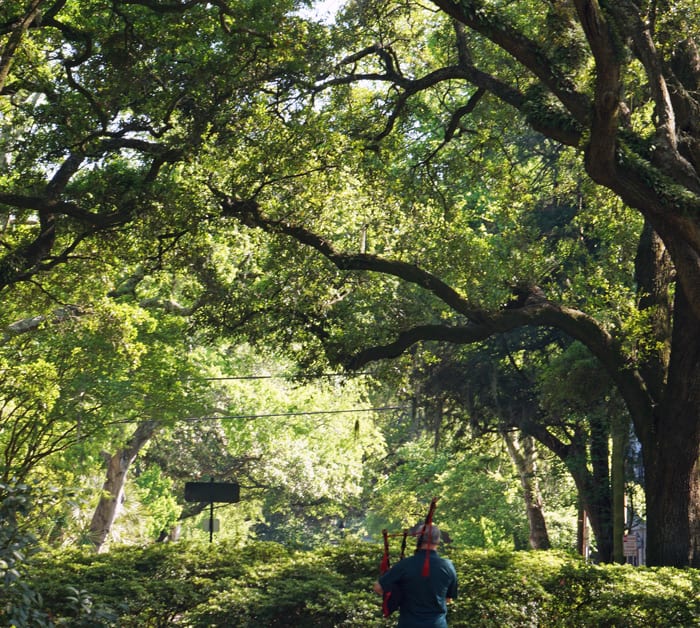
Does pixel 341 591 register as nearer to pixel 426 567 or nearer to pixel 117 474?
pixel 426 567

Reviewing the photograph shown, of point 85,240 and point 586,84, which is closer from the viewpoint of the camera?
point 586,84

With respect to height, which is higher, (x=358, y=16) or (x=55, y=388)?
(x=358, y=16)

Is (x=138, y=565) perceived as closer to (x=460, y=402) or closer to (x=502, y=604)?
(x=502, y=604)

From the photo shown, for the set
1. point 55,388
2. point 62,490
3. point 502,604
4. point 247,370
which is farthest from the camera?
point 247,370

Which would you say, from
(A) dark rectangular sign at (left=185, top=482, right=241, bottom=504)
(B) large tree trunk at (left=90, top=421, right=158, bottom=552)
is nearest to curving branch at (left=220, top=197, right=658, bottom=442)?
(A) dark rectangular sign at (left=185, top=482, right=241, bottom=504)

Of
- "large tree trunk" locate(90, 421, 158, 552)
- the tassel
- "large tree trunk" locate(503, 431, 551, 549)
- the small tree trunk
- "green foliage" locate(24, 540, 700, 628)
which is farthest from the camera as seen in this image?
"large tree trunk" locate(90, 421, 158, 552)

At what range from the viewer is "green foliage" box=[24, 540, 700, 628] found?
11836mm

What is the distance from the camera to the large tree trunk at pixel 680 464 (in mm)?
14680

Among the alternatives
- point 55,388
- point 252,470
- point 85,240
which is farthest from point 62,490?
point 252,470

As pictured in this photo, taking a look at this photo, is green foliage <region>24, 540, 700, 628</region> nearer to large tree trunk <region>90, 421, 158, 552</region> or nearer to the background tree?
the background tree

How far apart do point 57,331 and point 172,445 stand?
21678 mm

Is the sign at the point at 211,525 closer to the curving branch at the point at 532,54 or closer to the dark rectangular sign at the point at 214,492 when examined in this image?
the dark rectangular sign at the point at 214,492

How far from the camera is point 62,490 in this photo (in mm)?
8148

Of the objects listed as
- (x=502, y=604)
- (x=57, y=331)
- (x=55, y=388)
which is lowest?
(x=502, y=604)
